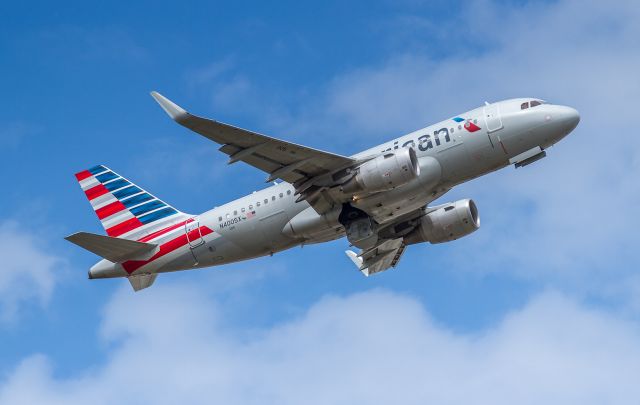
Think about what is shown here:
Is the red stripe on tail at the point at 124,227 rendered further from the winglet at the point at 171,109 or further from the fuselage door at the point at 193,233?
the winglet at the point at 171,109

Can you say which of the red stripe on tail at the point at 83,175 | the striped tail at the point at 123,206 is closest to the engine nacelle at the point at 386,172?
the striped tail at the point at 123,206

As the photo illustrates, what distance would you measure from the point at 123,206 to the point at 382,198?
52.9 feet

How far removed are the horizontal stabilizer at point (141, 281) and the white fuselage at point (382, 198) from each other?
0.83 m

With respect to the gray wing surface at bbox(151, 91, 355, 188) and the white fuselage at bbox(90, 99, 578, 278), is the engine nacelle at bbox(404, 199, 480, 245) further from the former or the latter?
the gray wing surface at bbox(151, 91, 355, 188)

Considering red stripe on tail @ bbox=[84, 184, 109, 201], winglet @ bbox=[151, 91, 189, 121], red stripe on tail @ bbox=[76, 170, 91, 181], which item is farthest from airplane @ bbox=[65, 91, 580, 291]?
red stripe on tail @ bbox=[76, 170, 91, 181]

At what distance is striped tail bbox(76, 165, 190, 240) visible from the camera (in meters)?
57.7

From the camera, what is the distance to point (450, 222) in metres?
57.2

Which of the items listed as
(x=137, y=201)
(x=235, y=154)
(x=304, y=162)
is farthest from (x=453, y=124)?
(x=137, y=201)

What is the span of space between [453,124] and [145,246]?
56.6ft

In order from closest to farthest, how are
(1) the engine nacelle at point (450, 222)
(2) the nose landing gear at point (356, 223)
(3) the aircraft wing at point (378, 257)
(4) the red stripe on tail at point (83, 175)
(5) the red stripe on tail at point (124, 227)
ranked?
1. (2) the nose landing gear at point (356, 223)
2. (1) the engine nacelle at point (450, 222)
3. (5) the red stripe on tail at point (124, 227)
4. (3) the aircraft wing at point (378, 257)
5. (4) the red stripe on tail at point (83, 175)

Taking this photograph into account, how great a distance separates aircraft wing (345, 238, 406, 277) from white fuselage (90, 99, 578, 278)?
5.98 m

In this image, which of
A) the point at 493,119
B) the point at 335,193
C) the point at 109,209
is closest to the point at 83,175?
the point at 109,209

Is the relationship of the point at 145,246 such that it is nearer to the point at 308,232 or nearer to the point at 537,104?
the point at 308,232

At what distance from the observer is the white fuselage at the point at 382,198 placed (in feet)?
165
